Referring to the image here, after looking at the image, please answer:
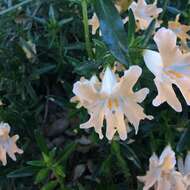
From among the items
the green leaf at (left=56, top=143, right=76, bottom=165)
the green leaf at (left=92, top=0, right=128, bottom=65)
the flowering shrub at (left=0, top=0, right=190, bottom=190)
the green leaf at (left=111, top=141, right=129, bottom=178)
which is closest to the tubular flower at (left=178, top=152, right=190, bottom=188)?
the flowering shrub at (left=0, top=0, right=190, bottom=190)

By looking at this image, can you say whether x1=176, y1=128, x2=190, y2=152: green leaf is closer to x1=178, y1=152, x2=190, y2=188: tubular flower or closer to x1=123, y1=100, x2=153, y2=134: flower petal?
x1=178, y1=152, x2=190, y2=188: tubular flower

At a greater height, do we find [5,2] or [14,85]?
[5,2]

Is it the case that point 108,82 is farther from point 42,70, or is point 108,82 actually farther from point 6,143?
point 42,70

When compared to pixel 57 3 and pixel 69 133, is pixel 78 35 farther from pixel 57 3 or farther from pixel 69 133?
pixel 69 133

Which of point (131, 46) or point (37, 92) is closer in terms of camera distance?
point (131, 46)

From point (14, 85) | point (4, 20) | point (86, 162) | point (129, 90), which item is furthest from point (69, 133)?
point (129, 90)

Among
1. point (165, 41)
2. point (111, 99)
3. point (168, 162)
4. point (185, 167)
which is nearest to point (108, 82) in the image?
point (111, 99)

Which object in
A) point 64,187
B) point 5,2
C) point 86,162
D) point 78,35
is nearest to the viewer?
point 64,187

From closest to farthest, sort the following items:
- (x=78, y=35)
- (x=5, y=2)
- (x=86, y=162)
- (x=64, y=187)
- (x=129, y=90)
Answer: (x=129, y=90), (x=64, y=187), (x=86, y=162), (x=78, y=35), (x=5, y=2)
